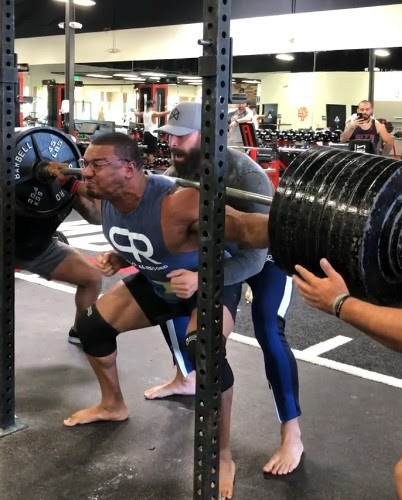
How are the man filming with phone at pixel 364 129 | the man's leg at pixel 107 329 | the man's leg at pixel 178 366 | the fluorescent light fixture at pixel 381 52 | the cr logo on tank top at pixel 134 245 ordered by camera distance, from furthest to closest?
the fluorescent light fixture at pixel 381 52
the man filming with phone at pixel 364 129
the man's leg at pixel 178 366
the man's leg at pixel 107 329
the cr logo on tank top at pixel 134 245

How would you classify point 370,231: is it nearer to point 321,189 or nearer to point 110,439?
point 321,189

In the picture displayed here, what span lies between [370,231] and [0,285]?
1.37 m

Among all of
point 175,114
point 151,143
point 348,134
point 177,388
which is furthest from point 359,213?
point 151,143

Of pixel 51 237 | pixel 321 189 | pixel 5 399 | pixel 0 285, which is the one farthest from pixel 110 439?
pixel 321 189

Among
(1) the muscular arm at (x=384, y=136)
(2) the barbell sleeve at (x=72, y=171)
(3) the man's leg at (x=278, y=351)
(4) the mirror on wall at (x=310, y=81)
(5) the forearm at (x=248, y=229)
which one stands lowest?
(3) the man's leg at (x=278, y=351)

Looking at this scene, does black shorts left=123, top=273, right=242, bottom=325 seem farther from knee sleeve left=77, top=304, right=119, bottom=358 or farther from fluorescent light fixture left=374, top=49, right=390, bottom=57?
fluorescent light fixture left=374, top=49, right=390, bottom=57

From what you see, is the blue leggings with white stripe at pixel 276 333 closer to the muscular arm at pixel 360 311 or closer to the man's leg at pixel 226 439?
the man's leg at pixel 226 439

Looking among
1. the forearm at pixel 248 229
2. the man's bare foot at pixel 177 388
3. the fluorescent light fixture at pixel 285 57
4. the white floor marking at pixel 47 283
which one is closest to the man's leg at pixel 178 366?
the man's bare foot at pixel 177 388

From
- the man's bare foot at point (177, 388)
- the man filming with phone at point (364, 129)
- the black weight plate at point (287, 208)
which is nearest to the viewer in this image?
the black weight plate at point (287, 208)

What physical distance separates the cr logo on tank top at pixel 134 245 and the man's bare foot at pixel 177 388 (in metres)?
0.81

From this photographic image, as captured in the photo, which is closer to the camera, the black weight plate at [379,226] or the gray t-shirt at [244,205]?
the black weight plate at [379,226]

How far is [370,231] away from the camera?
A: 121cm

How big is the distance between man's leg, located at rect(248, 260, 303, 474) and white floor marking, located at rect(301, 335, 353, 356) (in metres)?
1.04

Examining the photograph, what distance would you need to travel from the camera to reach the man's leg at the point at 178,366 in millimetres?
2459
